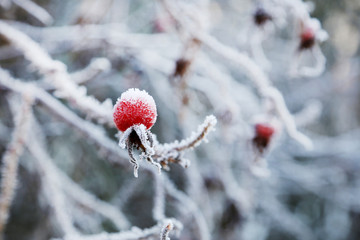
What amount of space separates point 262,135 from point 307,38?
0.28 m

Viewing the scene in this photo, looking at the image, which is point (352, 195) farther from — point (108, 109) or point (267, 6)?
point (108, 109)

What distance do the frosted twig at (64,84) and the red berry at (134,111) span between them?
191 millimetres

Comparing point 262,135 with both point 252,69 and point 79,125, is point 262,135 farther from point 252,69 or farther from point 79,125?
point 79,125

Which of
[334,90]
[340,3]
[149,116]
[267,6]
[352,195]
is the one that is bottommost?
[149,116]

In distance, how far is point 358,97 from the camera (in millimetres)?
3180

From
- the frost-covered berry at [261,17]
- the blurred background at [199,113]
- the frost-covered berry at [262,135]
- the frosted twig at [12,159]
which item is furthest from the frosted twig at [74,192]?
the frost-covered berry at [261,17]

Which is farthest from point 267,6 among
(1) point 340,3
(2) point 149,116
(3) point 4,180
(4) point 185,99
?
(1) point 340,3

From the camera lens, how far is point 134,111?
52 cm

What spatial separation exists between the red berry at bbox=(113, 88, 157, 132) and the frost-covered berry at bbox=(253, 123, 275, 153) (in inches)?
22.2

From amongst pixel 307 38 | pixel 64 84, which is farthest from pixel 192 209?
pixel 307 38

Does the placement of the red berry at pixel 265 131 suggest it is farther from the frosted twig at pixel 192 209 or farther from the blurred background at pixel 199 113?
the frosted twig at pixel 192 209

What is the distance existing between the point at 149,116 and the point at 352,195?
2.24 metres

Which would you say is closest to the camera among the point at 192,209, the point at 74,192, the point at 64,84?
the point at 64,84

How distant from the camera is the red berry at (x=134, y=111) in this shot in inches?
20.6
